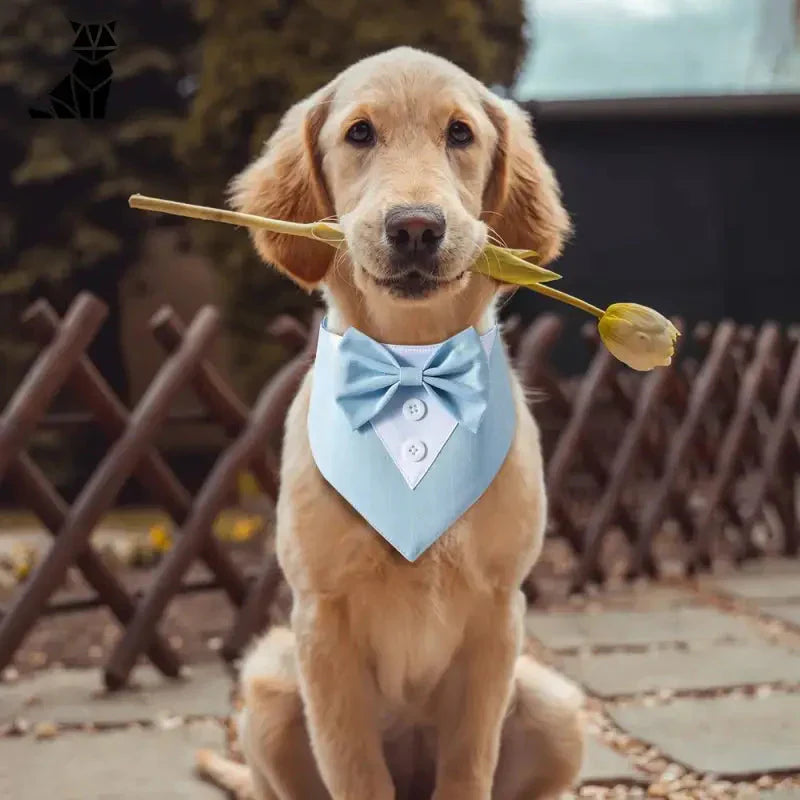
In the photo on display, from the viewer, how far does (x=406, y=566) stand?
1.68m

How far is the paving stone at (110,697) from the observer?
3070mm

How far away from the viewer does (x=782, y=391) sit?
598 cm

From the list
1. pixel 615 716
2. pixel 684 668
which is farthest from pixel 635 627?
pixel 615 716

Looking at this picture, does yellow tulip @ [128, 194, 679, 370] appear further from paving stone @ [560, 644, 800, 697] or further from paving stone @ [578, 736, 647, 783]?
paving stone @ [560, 644, 800, 697]

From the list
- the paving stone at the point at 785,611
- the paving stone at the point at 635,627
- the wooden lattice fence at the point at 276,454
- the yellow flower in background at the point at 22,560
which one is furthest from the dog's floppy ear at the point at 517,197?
the yellow flower in background at the point at 22,560

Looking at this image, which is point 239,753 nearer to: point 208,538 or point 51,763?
point 51,763

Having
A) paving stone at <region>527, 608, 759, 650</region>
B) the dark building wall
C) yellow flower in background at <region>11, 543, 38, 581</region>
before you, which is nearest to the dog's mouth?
paving stone at <region>527, 608, 759, 650</region>

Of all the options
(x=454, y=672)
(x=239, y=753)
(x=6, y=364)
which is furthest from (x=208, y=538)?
(x=6, y=364)

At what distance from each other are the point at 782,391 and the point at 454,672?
4688 mm

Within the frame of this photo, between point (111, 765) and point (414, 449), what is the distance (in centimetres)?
144

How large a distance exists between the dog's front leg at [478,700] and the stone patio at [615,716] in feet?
2.35

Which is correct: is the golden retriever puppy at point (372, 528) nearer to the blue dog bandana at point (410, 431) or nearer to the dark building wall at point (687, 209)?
the blue dog bandana at point (410, 431)

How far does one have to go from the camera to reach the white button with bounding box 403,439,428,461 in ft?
Answer: 5.54

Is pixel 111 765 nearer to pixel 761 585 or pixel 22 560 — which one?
pixel 22 560
